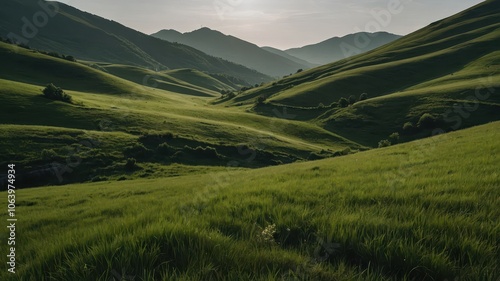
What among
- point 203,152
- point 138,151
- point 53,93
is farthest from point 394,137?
point 53,93

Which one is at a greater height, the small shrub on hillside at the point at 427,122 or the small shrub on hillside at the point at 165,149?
the small shrub on hillside at the point at 427,122

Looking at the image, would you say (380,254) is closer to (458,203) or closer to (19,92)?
(458,203)

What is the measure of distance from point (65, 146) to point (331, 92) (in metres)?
111

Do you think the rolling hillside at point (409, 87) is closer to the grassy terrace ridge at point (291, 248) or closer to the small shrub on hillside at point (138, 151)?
the small shrub on hillside at point (138, 151)

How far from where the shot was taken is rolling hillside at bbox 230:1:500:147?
90688 mm

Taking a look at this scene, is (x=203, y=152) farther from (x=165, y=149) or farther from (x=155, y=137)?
(x=155, y=137)

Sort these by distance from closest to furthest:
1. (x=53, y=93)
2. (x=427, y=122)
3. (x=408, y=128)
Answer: (x=53, y=93), (x=427, y=122), (x=408, y=128)

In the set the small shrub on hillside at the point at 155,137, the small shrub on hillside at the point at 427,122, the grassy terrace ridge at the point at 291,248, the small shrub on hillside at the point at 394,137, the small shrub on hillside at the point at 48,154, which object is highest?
the grassy terrace ridge at the point at 291,248

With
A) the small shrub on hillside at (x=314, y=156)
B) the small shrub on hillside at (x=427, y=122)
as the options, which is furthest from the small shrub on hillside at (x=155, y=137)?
the small shrub on hillside at (x=427, y=122)

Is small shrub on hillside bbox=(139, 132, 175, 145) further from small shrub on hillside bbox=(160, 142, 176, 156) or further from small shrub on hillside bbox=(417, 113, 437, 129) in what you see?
small shrub on hillside bbox=(417, 113, 437, 129)

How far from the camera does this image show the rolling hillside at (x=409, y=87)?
3570 inches

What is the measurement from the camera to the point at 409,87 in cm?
12938

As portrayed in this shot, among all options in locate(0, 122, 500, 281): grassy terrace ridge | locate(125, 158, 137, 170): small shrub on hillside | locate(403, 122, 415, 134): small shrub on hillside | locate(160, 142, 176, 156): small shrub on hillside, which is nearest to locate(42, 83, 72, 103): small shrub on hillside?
locate(160, 142, 176, 156): small shrub on hillside

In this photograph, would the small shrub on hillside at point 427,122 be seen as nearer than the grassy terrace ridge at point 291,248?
No
